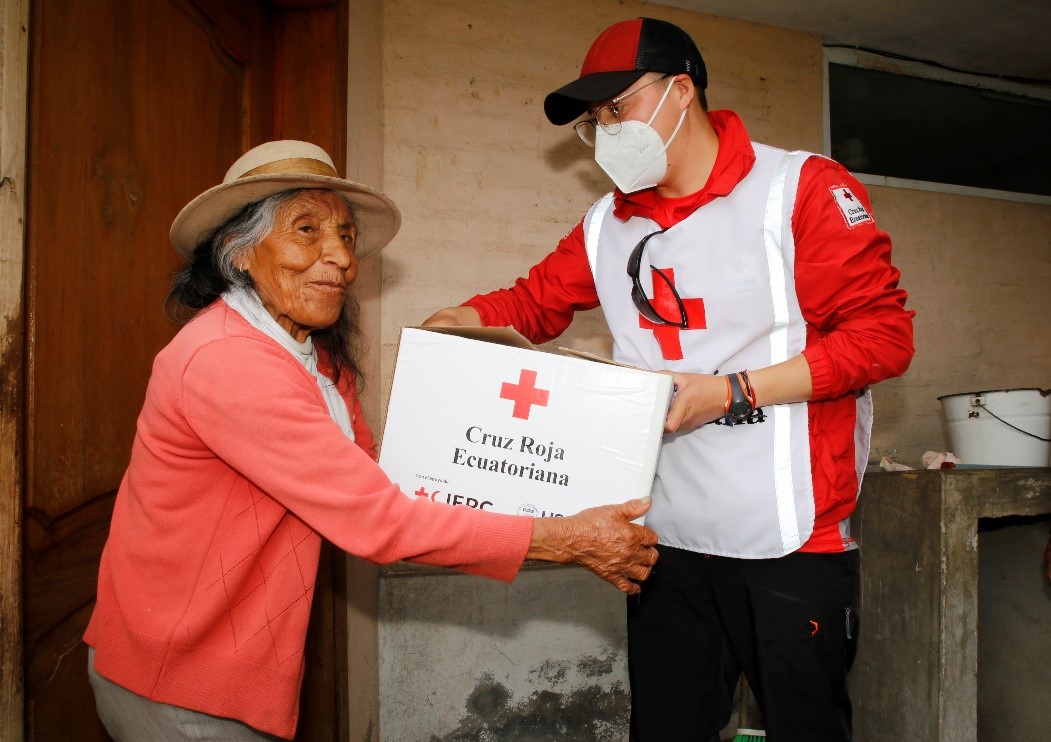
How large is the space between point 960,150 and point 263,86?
9.27 ft

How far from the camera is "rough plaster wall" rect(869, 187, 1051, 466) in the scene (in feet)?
9.48

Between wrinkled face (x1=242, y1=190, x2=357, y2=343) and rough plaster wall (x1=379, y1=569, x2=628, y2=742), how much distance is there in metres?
1.22

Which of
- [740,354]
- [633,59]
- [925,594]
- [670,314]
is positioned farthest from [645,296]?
[925,594]

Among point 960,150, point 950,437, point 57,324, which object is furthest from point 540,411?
point 960,150

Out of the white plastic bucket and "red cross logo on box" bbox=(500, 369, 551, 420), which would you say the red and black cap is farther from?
the white plastic bucket

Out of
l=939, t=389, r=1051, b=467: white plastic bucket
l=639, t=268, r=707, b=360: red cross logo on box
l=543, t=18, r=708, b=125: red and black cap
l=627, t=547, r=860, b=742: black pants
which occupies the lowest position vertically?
l=627, t=547, r=860, b=742: black pants

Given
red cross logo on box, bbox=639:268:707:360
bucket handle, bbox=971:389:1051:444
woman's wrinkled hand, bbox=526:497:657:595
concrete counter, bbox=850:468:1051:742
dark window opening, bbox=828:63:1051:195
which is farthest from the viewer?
dark window opening, bbox=828:63:1051:195

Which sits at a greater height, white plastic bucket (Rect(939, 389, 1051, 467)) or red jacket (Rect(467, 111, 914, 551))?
red jacket (Rect(467, 111, 914, 551))

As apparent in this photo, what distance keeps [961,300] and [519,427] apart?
8.23 feet

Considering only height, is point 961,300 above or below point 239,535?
above

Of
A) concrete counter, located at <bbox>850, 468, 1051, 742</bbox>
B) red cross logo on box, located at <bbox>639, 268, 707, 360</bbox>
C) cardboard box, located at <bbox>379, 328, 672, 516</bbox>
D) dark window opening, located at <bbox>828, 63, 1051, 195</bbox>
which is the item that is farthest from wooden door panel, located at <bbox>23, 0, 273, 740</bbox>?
dark window opening, located at <bbox>828, 63, 1051, 195</bbox>

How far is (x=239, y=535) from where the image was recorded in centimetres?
112

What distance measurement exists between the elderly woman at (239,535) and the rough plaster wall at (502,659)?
3.76 feet

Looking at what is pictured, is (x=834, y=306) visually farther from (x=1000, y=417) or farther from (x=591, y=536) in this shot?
(x=1000, y=417)
